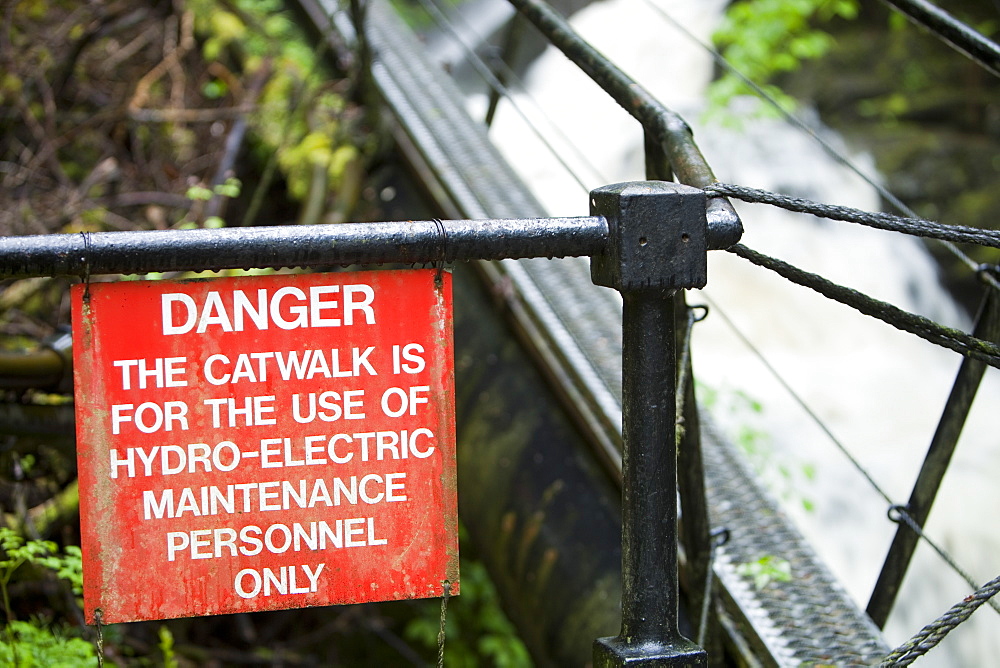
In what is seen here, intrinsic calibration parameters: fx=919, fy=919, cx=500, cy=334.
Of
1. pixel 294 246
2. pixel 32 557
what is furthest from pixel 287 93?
pixel 294 246

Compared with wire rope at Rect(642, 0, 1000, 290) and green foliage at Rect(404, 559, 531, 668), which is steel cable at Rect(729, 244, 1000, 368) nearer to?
wire rope at Rect(642, 0, 1000, 290)

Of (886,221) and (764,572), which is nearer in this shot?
(886,221)

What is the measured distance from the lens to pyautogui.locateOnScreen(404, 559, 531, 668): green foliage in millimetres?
4383

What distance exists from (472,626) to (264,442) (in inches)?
133

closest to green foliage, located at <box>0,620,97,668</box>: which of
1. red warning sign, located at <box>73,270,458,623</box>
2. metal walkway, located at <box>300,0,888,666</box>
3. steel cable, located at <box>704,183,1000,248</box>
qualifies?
red warning sign, located at <box>73,270,458,623</box>

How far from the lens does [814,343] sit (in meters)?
6.43

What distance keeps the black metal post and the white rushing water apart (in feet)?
5.16

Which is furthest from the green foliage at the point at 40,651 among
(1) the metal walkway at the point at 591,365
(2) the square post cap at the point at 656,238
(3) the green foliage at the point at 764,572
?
(3) the green foliage at the point at 764,572

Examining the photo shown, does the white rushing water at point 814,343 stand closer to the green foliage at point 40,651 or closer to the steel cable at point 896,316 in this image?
the steel cable at point 896,316

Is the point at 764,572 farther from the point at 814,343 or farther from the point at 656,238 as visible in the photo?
the point at 814,343

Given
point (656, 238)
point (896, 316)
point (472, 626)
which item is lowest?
point (472, 626)

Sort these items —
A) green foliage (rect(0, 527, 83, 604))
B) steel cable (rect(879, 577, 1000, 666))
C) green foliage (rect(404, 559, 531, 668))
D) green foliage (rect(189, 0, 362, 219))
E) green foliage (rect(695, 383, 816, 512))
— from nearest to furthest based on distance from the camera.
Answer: steel cable (rect(879, 577, 1000, 666))
green foliage (rect(0, 527, 83, 604))
green foliage (rect(695, 383, 816, 512))
green foliage (rect(189, 0, 362, 219))
green foliage (rect(404, 559, 531, 668))

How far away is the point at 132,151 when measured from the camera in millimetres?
4898

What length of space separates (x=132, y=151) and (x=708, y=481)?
145 inches
